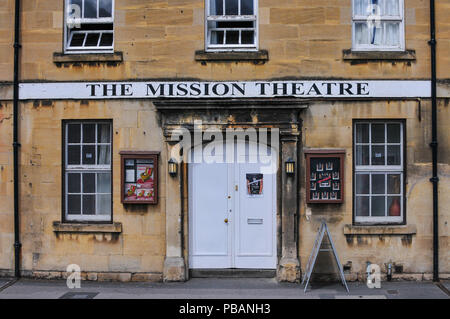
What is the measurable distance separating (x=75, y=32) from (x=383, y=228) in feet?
23.5

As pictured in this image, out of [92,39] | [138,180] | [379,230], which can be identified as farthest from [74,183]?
[379,230]

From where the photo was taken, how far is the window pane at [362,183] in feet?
31.1

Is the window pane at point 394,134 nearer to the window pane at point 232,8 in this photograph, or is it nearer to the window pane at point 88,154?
the window pane at point 232,8

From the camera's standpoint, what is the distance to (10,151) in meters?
9.70

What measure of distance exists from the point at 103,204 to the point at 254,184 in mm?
3018

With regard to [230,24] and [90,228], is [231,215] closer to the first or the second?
[90,228]

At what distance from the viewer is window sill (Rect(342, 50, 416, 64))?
367 inches

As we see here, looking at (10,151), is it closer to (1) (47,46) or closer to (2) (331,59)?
(1) (47,46)

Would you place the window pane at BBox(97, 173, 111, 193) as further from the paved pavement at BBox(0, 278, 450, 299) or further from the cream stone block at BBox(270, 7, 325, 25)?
the cream stone block at BBox(270, 7, 325, 25)

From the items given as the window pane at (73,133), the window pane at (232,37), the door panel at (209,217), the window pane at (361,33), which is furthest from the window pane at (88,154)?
the window pane at (361,33)

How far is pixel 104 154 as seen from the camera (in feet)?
31.9

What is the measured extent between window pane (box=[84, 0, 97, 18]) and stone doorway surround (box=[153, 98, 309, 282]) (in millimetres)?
2331

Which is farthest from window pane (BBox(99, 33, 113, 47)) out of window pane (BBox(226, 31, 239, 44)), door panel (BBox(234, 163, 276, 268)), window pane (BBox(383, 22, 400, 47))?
Answer: window pane (BBox(383, 22, 400, 47))

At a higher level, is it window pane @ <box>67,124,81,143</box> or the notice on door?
window pane @ <box>67,124,81,143</box>
